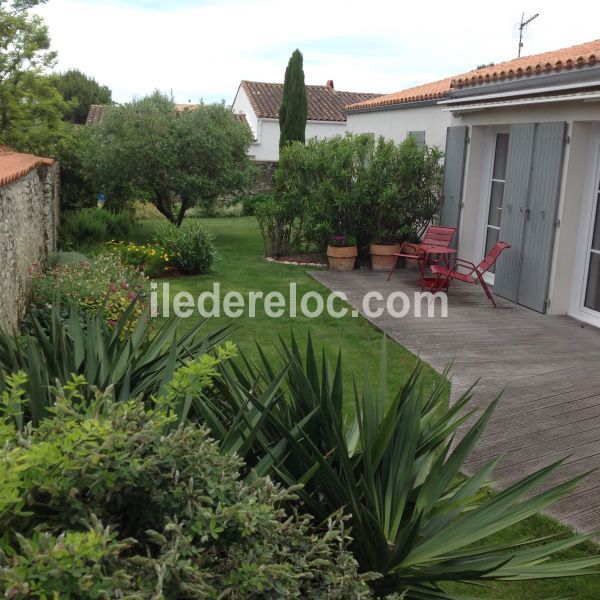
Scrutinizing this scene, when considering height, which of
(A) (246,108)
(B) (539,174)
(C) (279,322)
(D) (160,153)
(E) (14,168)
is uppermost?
(A) (246,108)

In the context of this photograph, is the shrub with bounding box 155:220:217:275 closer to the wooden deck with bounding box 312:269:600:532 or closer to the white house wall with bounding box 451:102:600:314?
the wooden deck with bounding box 312:269:600:532

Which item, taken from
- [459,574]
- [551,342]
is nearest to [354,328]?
[551,342]

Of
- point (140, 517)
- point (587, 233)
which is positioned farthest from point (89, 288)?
point (587, 233)

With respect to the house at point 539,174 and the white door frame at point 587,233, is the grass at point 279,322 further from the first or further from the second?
the white door frame at point 587,233

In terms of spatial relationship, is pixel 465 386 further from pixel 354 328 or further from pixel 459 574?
pixel 459 574

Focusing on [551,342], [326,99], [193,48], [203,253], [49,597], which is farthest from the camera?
[326,99]

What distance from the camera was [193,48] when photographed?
38.0 ft

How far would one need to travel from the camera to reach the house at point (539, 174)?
919cm

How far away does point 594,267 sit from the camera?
30.4ft

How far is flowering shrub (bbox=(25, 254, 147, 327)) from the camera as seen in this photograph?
7.84 m

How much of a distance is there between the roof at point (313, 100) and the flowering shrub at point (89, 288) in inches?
955

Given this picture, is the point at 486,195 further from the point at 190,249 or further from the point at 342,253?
the point at 190,249

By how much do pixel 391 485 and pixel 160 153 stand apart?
14.5 meters

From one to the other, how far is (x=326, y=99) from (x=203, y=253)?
2398 cm
